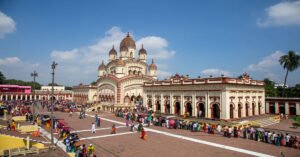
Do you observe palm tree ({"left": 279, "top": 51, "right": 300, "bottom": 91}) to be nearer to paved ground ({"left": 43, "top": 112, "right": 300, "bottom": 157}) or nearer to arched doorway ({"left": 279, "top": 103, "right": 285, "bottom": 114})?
arched doorway ({"left": 279, "top": 103, "right": 285, "bottom": 114})

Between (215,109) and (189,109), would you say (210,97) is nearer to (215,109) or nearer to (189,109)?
(215,109)

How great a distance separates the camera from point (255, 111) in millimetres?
38375

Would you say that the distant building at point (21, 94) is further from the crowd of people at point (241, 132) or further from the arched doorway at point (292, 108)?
the arched doorway at point (292, 108)

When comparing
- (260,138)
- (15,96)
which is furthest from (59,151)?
(15,96)

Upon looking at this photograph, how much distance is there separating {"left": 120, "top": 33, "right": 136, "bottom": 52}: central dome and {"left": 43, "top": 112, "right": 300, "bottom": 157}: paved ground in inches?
1468

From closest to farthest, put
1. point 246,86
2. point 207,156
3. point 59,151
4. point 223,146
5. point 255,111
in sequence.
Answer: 1. point 207,156
2. point 59,151
3. point 223,146
4. point 246,86
5. point 255,111

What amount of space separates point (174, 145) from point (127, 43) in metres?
44.2

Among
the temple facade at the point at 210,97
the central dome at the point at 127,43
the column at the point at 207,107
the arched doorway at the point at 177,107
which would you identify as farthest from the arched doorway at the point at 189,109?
the central dome at the point at 127,43

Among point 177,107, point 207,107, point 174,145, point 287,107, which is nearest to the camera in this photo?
point 174,145

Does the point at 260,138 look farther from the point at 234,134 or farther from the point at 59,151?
the point at 59,151

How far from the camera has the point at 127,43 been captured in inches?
2391

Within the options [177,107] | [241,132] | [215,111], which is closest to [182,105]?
[177,107]

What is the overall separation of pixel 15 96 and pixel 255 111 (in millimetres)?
81196

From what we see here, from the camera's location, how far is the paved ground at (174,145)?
1795 centimetres
